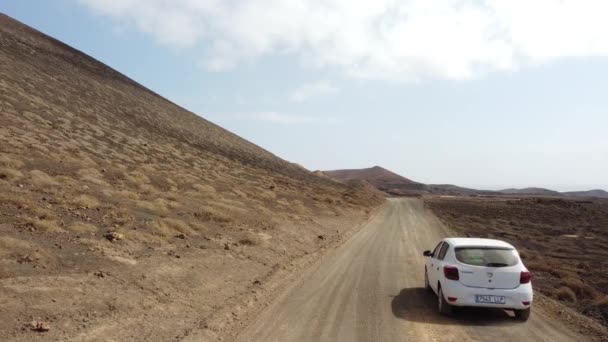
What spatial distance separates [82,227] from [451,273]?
11595 millimetres

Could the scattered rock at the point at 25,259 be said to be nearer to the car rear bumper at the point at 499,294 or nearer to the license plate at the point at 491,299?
the car rear bumper at the point at 499,294

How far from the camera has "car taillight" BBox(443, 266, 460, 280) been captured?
1164 cm

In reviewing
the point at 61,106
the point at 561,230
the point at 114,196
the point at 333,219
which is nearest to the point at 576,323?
the point at 114,196

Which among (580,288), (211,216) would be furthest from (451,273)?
(211,216)

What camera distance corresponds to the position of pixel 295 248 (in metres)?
24.2

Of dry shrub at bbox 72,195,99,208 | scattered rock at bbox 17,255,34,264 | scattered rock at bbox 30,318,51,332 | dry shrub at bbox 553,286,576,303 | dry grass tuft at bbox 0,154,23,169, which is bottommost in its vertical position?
dry shrub at bbox 553,286,576,303

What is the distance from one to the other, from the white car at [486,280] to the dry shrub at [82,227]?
11134 millimetres

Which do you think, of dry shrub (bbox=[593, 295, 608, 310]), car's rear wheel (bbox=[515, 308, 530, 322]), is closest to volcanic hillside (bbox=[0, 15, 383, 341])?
car's rear wheel (bbox=[515, 308, 530, 322])

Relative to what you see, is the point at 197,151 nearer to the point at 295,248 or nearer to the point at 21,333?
the point at 295,248

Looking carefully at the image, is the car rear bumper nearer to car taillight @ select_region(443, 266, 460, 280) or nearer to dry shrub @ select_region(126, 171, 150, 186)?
car taillight @ select_region(443, 266, 460, 280)

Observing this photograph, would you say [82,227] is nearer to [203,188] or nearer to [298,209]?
[203,188]

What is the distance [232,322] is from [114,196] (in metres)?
13.9

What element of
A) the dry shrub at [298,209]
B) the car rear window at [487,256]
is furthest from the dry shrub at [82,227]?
the dry shrub at [298,209]

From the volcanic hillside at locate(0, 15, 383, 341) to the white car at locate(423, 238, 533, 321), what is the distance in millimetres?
5115
